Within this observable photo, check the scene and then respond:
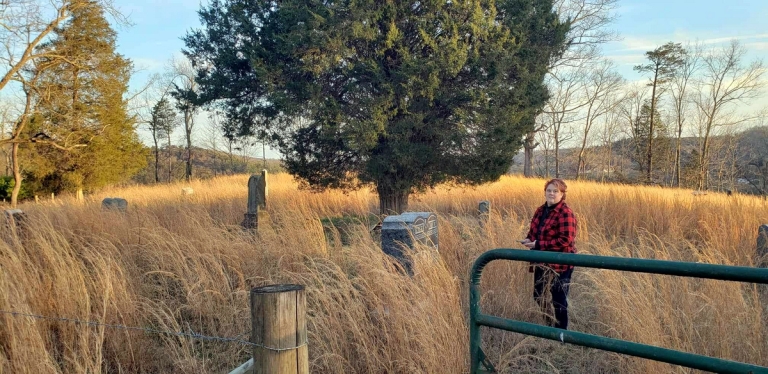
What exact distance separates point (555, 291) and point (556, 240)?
0.48 m

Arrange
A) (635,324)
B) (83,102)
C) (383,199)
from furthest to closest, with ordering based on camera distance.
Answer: (83,102) < (383,199) < (635,324)

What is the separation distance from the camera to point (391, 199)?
406 inches

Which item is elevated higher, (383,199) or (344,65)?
(344,65)

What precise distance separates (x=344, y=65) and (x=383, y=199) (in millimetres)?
3009

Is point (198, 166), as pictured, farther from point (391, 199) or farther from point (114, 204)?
point (391, 199)

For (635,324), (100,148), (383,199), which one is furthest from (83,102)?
(635,324)

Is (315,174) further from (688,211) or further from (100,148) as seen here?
(100,148)

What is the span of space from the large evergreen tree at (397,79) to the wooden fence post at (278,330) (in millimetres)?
6791

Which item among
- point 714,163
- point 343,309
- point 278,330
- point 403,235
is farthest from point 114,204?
point 714,163

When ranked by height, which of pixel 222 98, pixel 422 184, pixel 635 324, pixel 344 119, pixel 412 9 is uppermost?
pixel 412 9

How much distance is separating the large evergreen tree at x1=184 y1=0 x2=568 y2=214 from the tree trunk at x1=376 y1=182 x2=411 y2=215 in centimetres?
3

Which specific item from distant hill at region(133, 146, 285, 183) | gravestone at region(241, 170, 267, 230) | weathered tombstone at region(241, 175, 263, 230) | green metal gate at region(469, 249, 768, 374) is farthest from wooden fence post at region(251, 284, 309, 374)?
distant hill at region(133, 146, 285, 183)

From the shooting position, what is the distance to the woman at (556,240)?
4.14 metres

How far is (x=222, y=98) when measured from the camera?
415 inches
